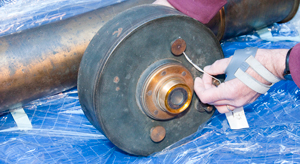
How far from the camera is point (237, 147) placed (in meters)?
0.93

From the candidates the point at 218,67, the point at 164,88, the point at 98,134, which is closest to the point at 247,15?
the point at 218,67

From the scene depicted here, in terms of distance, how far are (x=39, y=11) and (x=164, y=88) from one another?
31.7 inches

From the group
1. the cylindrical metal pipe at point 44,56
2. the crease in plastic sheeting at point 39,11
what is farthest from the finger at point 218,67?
the crease in plastic sheeting at point 39,11

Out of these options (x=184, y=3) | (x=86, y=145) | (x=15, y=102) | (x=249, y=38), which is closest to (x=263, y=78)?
(x=184, y=3)

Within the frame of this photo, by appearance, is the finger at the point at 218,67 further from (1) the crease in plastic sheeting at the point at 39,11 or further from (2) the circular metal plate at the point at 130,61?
(1) the crease in plastic sheeting at the point at 39,11

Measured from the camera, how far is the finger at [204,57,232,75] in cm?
86

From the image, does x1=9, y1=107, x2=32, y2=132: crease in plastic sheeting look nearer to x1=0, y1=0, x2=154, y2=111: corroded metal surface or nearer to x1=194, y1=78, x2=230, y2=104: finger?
x1=0, y1=0, x2=154, y2=111: corroded metal surface

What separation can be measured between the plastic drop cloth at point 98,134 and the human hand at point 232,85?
16 centimetres

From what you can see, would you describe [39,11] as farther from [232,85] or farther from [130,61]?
[232,85]

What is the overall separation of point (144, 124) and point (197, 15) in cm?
43

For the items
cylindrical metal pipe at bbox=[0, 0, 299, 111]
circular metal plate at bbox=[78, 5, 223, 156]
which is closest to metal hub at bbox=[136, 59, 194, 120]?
circular metal plate at bbox=[78, 5, 223, 156]

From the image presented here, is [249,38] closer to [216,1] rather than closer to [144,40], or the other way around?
[216,1]

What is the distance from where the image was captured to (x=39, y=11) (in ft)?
4.11

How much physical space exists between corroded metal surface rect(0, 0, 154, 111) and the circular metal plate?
0.81 ft
